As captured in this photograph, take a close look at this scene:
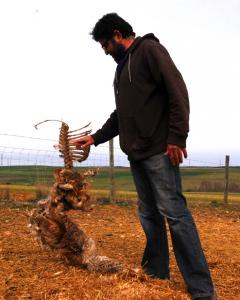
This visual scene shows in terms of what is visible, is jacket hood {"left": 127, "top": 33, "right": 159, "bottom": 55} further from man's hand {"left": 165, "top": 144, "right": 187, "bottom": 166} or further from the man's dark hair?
man's hand {"left": 165, "top": 144, "right": 187, "bottom": 166}

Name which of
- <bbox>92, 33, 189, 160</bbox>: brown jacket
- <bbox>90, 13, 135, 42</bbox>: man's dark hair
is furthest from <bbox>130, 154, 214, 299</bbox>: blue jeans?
<bbox>90, 13, 135, 42</bbox>: man's dark hair

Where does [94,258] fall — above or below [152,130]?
below

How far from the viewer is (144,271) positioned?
4.80 meters

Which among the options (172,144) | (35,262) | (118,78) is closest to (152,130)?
(172,144)

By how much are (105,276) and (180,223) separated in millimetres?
796

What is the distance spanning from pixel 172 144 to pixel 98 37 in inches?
43.2

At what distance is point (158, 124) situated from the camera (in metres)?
4.21

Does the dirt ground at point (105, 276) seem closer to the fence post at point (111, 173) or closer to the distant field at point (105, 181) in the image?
the distant field at point (105, 181)

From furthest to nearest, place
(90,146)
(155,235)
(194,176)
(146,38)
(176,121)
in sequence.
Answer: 1. (194,176)
2. (90,146)
3. (155,235)
4. (146,38)
5. (176,121)

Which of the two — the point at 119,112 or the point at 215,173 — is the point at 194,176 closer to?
the point at 215,173

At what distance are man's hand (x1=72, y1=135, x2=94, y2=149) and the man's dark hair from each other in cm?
99

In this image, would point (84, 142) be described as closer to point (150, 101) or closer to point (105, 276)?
point (150, 101)

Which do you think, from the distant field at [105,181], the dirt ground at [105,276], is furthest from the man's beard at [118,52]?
the distant field at [105,181]

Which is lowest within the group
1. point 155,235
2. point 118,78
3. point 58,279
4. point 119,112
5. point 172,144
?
point 58,279
